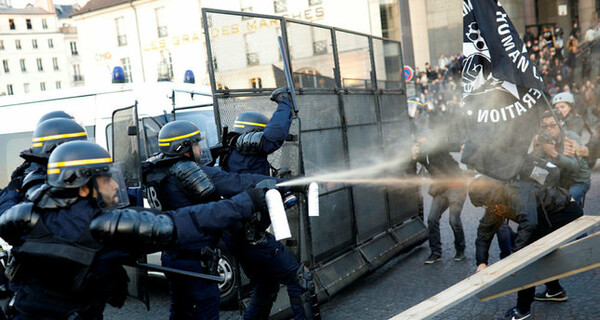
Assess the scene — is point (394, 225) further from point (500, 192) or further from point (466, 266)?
point (500, 192)

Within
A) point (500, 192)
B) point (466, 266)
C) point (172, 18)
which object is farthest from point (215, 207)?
point (172, 18)

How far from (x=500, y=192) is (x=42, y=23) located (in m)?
80.9

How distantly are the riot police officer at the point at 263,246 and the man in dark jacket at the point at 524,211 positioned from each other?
1.74 metres

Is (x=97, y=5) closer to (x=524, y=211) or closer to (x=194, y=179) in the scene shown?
(x=194, y=179)

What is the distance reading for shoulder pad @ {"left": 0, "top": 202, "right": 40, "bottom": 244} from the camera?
8.57ft

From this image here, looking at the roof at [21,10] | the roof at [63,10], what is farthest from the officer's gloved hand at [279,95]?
the roof at [63,10]

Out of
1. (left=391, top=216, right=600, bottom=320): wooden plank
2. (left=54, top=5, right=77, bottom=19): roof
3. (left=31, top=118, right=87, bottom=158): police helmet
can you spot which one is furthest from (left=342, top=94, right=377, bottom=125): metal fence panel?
(left=54, top=5, right=77, bottom=19): roof

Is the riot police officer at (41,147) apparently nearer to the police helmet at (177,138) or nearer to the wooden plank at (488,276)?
the police helmet at (177,138)

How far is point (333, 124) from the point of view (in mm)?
5898

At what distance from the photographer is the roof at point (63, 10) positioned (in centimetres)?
8000

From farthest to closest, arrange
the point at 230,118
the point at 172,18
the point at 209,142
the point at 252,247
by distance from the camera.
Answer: the point at 172,18 → the point at 209,142 → the point at 230,118 → the point at 252,247

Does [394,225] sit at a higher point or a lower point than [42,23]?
lower

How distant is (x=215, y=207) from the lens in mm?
2896

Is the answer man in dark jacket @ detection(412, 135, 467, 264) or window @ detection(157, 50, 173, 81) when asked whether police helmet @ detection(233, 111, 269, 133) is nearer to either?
man in dark jacket @ detection(412, 135, 467, 264)
